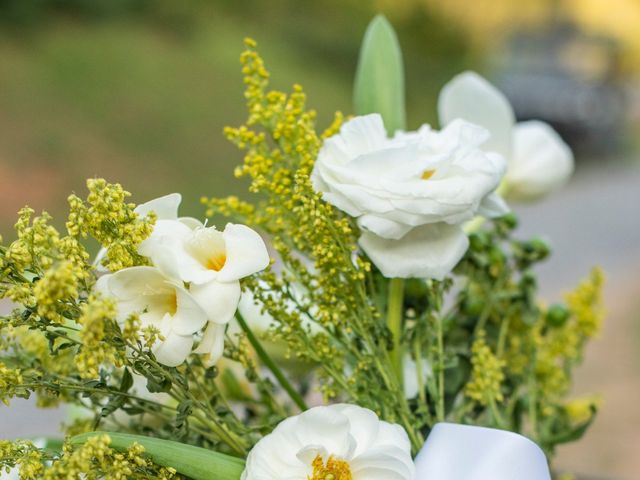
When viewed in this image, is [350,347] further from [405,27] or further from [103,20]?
[405,27]

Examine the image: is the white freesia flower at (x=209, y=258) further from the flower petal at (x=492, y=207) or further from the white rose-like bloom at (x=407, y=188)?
the flower petal at (x=492, y=207)

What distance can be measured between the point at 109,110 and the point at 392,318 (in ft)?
14.7

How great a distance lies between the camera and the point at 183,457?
45 centimetres

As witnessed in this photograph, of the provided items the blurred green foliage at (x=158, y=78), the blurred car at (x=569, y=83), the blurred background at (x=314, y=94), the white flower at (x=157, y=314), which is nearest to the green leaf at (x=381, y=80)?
the white flower at (x=157, y=314)

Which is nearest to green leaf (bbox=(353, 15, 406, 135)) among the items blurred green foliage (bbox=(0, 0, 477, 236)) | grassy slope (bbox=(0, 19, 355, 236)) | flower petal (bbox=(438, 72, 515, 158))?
flower petal (bbox=(438, 72, 515, 158))

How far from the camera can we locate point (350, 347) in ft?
1.80

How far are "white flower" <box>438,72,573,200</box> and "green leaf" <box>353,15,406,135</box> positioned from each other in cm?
6

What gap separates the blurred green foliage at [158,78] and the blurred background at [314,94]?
1 cm

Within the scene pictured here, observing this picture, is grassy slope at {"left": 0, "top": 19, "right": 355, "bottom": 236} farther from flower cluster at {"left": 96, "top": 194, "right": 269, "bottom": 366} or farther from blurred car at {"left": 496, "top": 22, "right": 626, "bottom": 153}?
flower cluster at {"left": 96, "top": 194, "right": 269, "bottom": 366}

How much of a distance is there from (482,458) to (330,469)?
0.09 m

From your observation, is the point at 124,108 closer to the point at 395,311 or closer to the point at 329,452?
the point at 395,311

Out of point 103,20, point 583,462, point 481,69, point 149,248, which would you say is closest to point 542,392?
point 149,248

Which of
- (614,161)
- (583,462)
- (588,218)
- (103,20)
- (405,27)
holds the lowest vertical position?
(583,462)

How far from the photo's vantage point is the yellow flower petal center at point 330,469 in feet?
1.46
